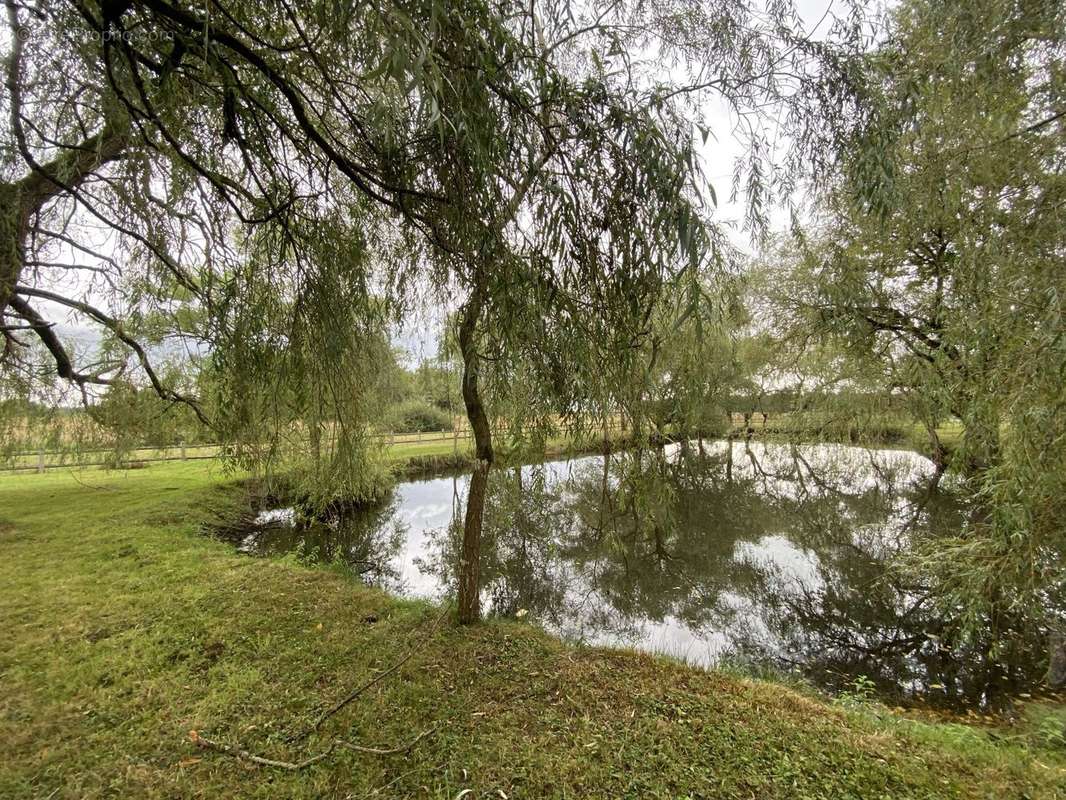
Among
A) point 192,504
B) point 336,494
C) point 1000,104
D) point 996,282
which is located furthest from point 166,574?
point 1000,104

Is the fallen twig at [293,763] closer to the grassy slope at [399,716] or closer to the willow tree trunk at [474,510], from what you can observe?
the grassy slope at [399,716]

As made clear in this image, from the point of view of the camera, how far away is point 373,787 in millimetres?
2041

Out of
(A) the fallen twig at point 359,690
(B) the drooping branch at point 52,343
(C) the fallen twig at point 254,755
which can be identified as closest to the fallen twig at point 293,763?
(C) the fallen twig at point 254,755

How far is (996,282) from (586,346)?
246 centimetres

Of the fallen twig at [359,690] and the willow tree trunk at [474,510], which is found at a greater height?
the willow tree trunk at [474,510]

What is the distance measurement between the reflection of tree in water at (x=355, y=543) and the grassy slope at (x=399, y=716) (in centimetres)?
184

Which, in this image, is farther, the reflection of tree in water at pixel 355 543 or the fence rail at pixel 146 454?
the reflection of tree in water at pixel 355 543

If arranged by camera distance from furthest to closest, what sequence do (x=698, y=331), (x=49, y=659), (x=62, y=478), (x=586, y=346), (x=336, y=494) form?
(x=62, y=478) → (x=49, y=659) → (x=336, y=494) → (x=586, y=346) → (x=698, y=331)

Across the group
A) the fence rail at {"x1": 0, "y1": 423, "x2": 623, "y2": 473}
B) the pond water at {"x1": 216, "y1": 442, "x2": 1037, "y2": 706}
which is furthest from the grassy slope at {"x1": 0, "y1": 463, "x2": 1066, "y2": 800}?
the fence rail at {"x1": 0, "y1": 423, "x2": 623, "y2": 473}

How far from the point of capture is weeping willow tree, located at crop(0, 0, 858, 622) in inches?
48.9

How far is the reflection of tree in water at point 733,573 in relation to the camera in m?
3.62

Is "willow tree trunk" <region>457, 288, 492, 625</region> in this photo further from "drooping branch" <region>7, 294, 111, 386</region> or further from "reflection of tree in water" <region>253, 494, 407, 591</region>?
"drooping branch" <region>7, 294, 111, 386</region>

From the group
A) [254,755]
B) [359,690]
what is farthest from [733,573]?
[254,755]

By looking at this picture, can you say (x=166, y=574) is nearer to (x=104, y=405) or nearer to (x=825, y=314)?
(x=104, y=405)
